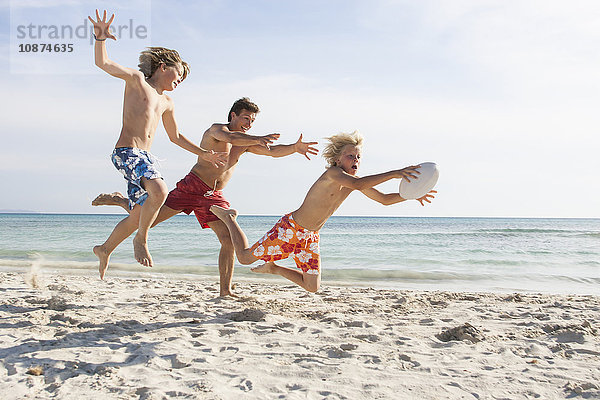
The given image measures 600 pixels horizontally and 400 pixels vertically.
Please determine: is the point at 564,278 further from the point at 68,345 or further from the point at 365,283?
the point at 68,345

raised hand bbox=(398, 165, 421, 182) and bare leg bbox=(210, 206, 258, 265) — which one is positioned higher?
raised hand bbox=(398, 165, 421, 182)

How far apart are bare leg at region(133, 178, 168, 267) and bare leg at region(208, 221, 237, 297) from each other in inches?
34.9

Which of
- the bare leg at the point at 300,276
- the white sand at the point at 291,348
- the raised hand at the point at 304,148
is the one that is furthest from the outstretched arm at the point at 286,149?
the white sand at the point at 291,348

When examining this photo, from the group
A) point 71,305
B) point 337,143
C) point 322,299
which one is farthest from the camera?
point 322,299

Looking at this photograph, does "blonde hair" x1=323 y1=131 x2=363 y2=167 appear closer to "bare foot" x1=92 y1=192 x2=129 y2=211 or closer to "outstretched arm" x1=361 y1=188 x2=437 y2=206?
"outstretched arm" x1=361 y1=188 x2=437 y2=206

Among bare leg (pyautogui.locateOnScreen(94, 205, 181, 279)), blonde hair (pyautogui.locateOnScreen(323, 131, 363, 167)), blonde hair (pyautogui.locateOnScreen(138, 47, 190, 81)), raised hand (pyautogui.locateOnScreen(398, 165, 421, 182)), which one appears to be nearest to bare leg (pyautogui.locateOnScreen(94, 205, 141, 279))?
bare leg (pyautogui.locateOnScreen(94, 205, 181, 279))

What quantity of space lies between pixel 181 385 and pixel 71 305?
240 centimetres

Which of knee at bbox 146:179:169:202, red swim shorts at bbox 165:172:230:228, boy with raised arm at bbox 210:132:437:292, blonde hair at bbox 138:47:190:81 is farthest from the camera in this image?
red swim shorts at bbox 165:172:230:228

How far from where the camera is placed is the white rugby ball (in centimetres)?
375

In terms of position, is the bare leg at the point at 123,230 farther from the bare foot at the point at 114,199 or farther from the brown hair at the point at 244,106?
the brown hair at the point at 244,106

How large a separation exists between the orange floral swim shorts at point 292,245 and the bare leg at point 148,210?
0.92 metres

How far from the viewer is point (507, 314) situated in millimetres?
4543

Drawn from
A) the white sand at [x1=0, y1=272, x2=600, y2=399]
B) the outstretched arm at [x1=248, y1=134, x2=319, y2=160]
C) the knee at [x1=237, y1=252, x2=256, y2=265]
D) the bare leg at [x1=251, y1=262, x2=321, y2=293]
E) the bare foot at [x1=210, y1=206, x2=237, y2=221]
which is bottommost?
the white sand at [x1=0, y1=272, x2=600, y2=399]

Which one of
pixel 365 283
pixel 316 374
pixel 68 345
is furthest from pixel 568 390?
pixel 365 283
